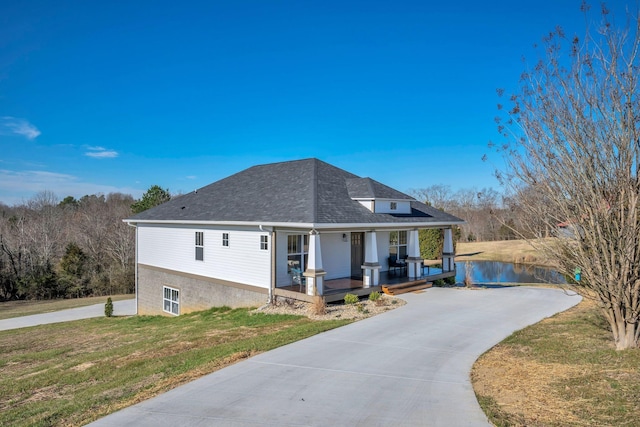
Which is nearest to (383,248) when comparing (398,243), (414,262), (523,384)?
(398,243)

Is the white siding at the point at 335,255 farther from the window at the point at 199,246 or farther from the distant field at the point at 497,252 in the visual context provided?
the distant field at the point at 497,252

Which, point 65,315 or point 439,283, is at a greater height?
point 439,283

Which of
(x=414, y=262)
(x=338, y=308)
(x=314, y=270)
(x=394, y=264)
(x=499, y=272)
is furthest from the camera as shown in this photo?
(x=499, y=272)

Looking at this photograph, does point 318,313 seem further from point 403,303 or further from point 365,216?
point 365,216

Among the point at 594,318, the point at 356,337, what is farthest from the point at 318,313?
the point at 594,318

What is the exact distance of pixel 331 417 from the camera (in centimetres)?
511

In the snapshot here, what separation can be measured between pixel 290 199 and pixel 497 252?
35.8 m

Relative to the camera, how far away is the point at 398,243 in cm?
1916

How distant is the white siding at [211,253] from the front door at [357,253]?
14.0ft

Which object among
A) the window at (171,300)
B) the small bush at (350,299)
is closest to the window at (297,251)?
the small bush at (350,299)

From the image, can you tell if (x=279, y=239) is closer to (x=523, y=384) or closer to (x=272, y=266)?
(x=272, y=266)

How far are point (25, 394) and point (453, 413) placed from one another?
7.58 m

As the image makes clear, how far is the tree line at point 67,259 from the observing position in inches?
1230

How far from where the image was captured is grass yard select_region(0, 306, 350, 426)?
20.4 ft
